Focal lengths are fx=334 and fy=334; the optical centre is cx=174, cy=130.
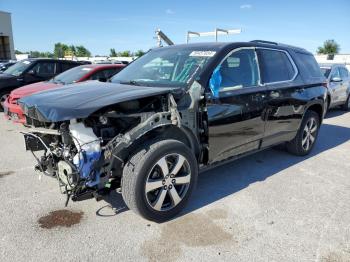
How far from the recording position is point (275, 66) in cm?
466

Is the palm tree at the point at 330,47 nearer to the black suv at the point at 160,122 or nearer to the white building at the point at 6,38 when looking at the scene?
the white building at the point at 6,38

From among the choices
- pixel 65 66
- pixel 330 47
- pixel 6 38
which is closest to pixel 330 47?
pixel 330 47

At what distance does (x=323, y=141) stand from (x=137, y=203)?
506cm

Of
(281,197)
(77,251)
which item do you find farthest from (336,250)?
(77,251)

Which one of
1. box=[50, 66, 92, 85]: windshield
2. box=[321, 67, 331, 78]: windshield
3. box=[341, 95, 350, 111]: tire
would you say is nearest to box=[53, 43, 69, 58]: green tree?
box=[50, 66, 92, 85]: windshield

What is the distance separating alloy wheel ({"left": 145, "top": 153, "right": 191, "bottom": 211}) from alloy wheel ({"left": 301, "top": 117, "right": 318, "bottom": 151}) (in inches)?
114

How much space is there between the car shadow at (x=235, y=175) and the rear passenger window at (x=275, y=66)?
1330mm

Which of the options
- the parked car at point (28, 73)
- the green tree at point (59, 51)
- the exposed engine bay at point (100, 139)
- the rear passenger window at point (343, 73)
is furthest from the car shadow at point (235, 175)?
the green tree at point (59, 51)

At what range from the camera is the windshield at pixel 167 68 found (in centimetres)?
371

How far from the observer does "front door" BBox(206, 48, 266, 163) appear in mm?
3633

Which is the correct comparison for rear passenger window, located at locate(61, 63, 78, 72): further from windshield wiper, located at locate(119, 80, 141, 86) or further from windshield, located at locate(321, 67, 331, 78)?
windshield, located at locate(321, 67, 331, 78)

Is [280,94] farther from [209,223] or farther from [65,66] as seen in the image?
[65,66]

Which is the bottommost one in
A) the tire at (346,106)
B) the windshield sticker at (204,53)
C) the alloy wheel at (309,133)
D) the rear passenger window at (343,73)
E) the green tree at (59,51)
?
the tire at (346,106)

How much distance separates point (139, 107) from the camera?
3260mm
